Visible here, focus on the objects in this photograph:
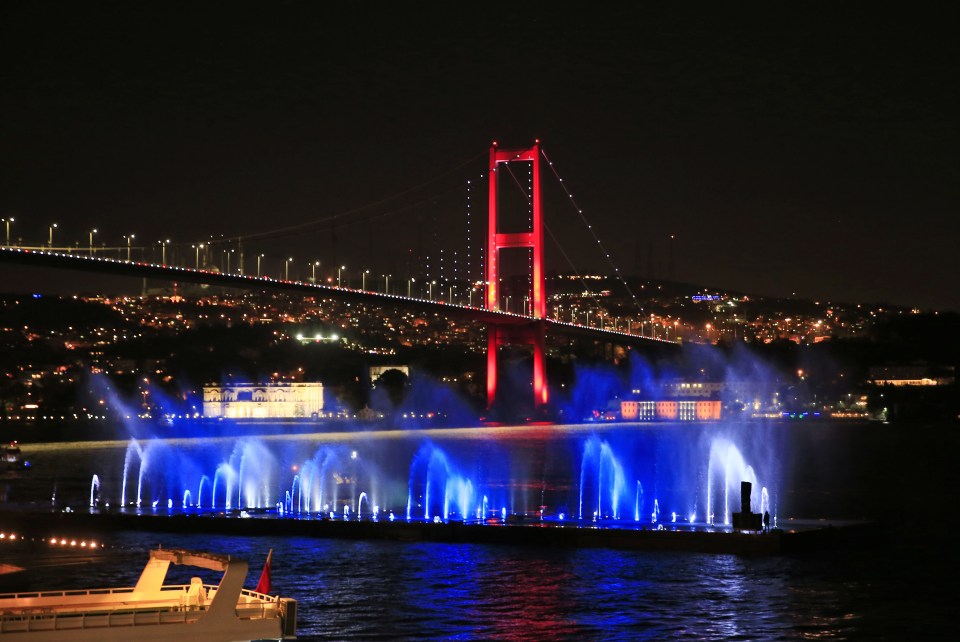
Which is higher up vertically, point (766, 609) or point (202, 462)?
point (202, 462)

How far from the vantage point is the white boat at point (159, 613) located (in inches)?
486

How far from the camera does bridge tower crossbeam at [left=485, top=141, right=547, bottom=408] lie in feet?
241

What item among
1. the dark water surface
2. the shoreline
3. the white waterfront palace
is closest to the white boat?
the dark water surface

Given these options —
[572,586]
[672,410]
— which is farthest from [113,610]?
[672,410]

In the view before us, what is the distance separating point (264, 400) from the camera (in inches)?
4897

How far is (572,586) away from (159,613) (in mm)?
8804

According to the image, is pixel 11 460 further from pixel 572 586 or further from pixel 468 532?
pixel 572 586

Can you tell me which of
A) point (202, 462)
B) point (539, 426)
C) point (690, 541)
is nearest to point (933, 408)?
point (539, 426)

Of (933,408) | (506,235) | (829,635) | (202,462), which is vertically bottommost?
(829,635)

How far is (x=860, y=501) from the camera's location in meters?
36.2

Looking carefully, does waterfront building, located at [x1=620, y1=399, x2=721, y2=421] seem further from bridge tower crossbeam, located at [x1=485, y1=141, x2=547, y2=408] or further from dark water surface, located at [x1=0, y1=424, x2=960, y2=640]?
dark water surface, located at [x1=0, y1=424, x2=960, y2=640]

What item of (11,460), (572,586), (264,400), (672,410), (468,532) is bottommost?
(572,586)

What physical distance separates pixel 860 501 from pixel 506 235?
4262 centimetres

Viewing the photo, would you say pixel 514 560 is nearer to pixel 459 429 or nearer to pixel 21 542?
pixel 21 542
